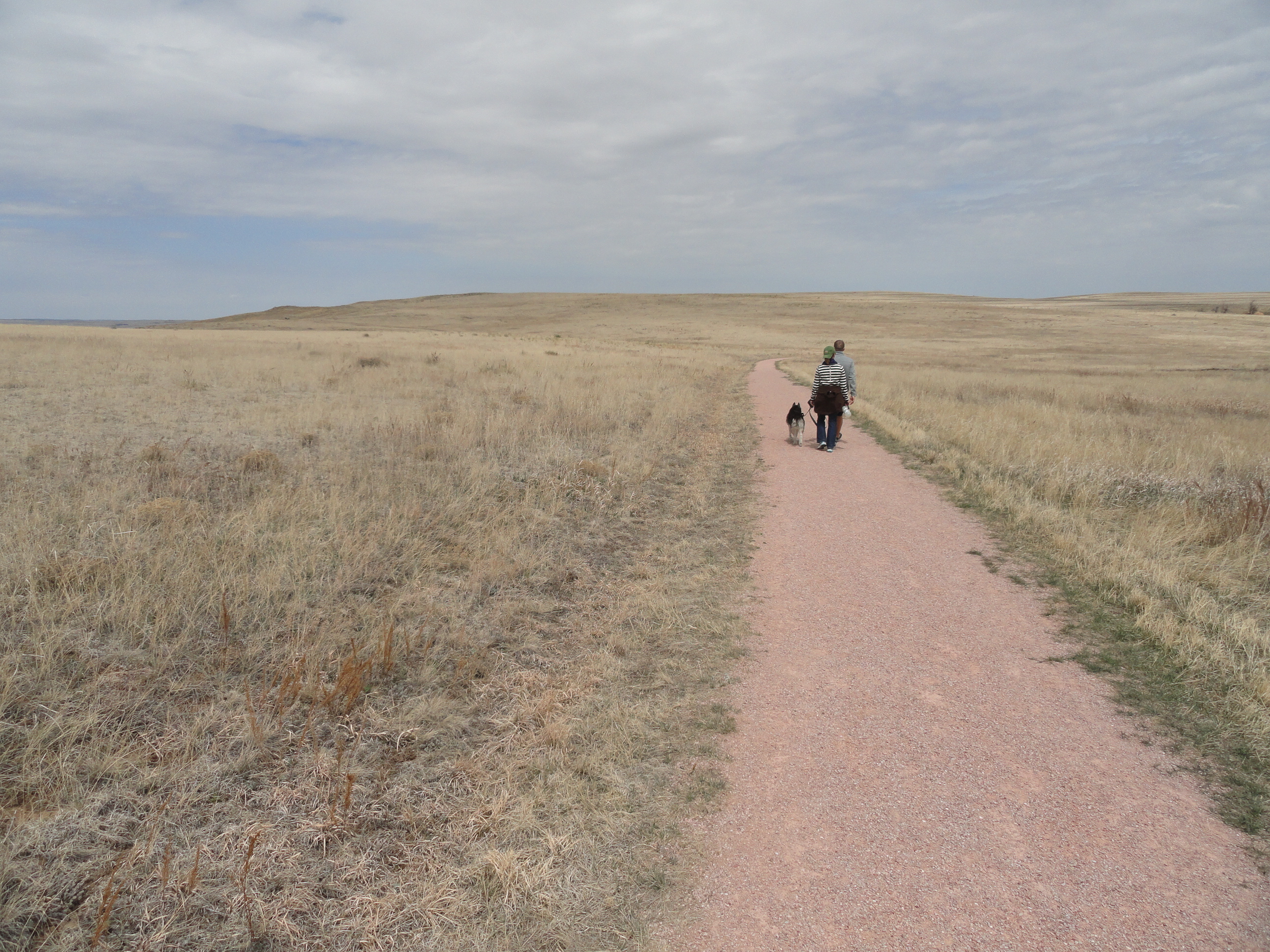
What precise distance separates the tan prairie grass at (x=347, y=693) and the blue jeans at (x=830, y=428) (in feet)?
11.8

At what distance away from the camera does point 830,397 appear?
12.4m

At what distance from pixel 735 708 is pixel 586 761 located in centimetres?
106

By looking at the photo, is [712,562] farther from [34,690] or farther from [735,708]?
[34,690]

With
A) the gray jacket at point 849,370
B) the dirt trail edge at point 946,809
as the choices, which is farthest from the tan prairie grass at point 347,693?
the gray jacket at point 849,370

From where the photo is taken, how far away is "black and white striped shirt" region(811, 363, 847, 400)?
1235 cm

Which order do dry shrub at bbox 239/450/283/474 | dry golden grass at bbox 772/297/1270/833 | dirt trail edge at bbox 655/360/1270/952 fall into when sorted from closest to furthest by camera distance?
1. dirt trail edge at bbox 655/360/1270/952
2. dry golden grass at bbox 772/297/1270/833
3. dry shrub at bbox 239/450/283/474

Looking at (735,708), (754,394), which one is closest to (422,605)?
(735,708)

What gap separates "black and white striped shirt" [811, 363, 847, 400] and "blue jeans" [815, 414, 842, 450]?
45 cm

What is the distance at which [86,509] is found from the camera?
6234 mm

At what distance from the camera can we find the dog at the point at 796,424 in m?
13.0

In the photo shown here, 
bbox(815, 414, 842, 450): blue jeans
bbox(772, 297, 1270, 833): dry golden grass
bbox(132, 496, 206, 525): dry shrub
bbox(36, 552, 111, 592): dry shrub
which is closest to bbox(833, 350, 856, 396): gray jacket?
bbox(815, 414, 842, 450): blue jeans

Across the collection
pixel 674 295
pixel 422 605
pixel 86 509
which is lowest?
pixel 422 605

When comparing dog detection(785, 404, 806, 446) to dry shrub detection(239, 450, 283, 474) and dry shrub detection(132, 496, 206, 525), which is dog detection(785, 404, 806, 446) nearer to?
dry shrub detection(239, 450, 283, 474)

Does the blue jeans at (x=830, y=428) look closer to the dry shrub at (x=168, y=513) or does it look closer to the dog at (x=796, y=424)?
the dog at (x=796, y=424)
